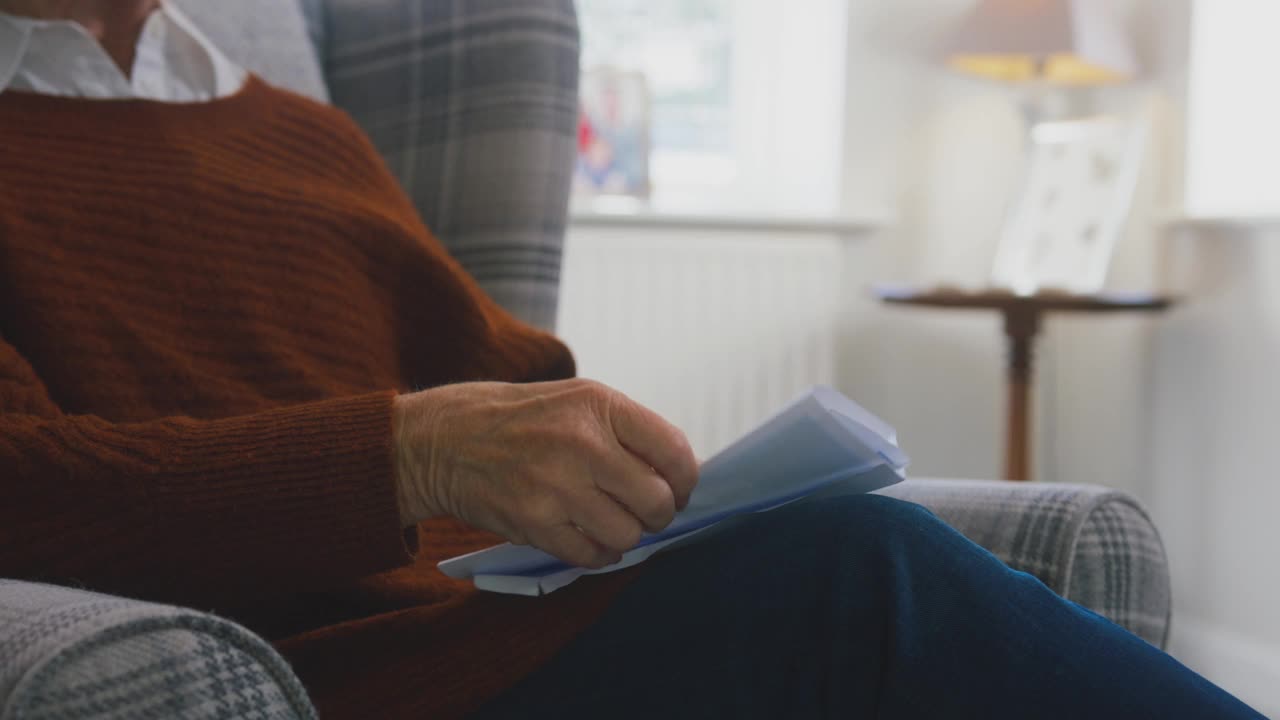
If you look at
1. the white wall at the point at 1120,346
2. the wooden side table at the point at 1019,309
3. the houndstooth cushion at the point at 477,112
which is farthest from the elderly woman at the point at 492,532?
the white wall at the point at 1120,346

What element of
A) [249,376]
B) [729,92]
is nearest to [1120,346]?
[729,92]

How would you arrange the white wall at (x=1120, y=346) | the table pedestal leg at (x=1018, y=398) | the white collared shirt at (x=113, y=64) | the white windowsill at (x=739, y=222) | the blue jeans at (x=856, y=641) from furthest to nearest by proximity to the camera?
1. the white windowsill at (x=739, y=222)
2. the table pedestal leg at (x=1018, y=398)
3. the white wall at (x=1120, y=346)
4. the white collared shirt at (x=113, y=64)
5. the blue jeans at (x=856, y=641)

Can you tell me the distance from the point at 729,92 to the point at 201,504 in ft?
6.93

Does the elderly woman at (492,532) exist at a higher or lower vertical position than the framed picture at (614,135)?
lower

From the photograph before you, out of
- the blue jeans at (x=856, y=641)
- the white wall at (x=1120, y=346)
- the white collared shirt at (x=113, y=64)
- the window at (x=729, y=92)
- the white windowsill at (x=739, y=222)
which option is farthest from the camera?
the window at (x=729, y=92)

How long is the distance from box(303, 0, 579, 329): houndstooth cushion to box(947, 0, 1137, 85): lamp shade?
1.01 metres

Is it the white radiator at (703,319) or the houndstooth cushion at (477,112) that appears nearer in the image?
the houndstooth cushion at (477,112)

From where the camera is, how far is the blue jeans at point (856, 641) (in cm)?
60

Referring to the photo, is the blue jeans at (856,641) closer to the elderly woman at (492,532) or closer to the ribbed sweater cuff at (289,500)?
the elderly woman at (492,532)

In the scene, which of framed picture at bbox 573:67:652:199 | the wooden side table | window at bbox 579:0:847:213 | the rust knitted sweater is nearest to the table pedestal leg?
the wooden side table

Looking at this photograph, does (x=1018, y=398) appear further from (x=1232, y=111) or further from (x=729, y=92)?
(x=729, y=92)

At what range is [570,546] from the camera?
2.17 ft

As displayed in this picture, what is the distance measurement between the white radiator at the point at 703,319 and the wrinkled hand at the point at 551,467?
1581 millimetres

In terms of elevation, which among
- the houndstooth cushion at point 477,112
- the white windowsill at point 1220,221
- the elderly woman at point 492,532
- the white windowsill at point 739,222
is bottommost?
the elderly woman at point 492,532
